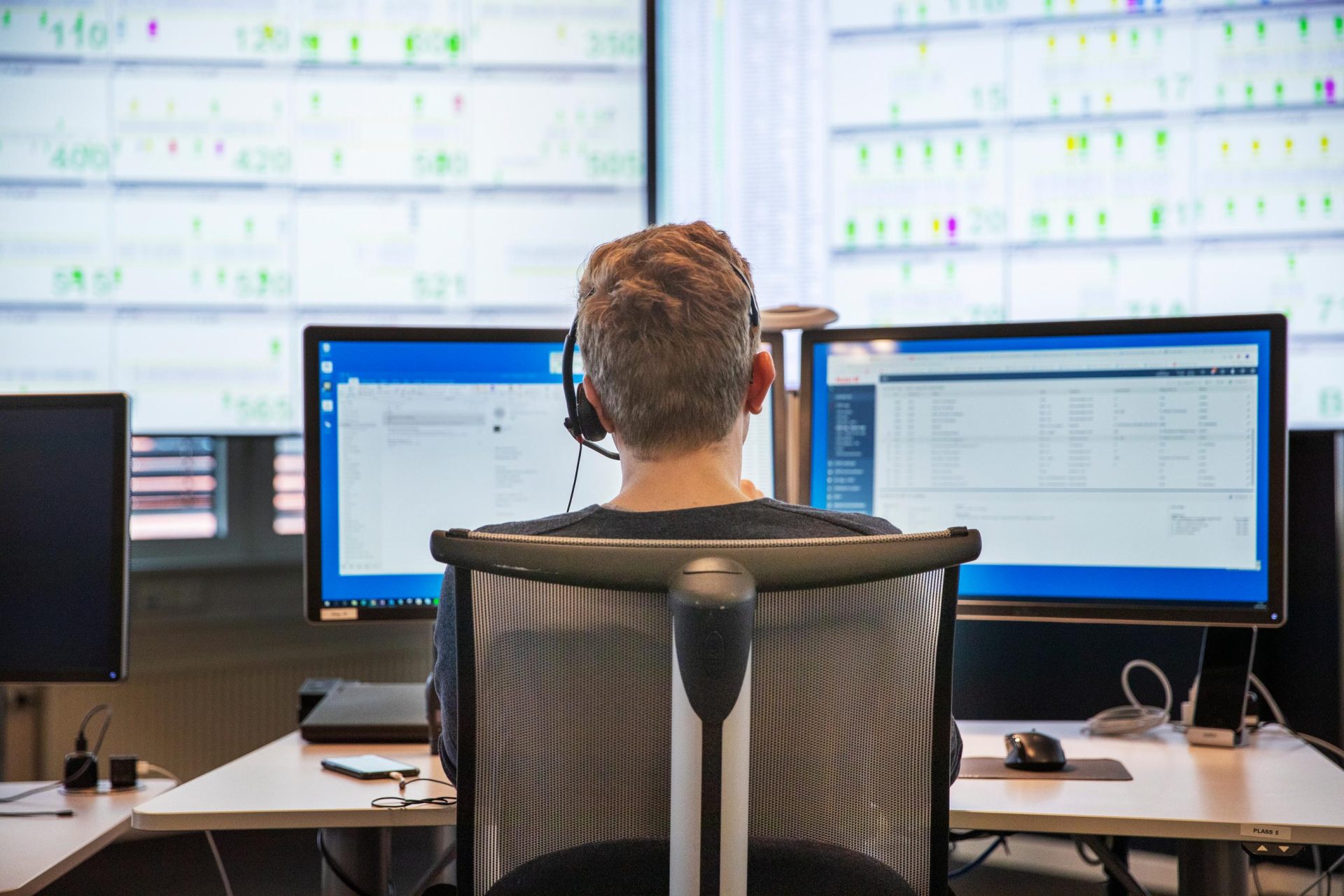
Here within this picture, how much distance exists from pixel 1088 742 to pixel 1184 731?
0.16 m

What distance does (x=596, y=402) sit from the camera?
1022mm

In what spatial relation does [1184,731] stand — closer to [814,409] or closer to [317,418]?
[814,409]

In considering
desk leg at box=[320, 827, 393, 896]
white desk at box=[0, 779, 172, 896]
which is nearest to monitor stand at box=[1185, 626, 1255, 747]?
desk leg at box=[320, 827, 393, 896]

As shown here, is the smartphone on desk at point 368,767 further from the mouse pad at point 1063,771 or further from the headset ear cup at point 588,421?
the mouse pad at point 1063,771

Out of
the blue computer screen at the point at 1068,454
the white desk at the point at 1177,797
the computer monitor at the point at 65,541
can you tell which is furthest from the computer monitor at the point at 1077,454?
the computer monitor at the point at 65,541

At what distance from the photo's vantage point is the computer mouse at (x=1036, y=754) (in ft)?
4.20

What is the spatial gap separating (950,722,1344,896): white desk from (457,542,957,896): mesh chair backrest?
0.32 meters

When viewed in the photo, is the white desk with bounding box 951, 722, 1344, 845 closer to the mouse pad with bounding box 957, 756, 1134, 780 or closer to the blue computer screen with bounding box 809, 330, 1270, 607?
the mouse pad with bounding box 957, 756, 1134, 780

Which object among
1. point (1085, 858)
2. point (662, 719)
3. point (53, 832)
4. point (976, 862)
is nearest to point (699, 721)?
point (662, 719)

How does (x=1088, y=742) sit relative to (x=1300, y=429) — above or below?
below

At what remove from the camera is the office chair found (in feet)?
2.41

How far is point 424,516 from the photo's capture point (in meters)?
1.53

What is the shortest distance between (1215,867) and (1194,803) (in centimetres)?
10

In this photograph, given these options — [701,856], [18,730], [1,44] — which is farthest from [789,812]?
[1,44]
